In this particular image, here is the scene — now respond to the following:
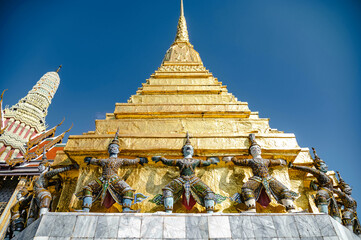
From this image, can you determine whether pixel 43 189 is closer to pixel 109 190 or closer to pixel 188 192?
pixel 109 190

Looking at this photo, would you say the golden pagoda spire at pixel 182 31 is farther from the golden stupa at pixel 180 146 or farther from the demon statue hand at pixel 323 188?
the demon statue hand at pixel 323 188

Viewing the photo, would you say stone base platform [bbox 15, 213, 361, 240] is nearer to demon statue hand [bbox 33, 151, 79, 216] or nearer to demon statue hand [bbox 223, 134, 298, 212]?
demon statue hand [bbox 223, 134, 298, 212]

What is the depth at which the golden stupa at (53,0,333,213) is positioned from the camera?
6.69 meters

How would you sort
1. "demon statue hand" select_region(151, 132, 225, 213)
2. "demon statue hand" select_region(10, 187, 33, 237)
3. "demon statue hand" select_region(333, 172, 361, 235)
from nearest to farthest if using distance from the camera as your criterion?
"demon statue hand" select_region(151, 132, 225, 213)
"demon statue hand" select_region(10, 187, 33, 237)
"demon statue hand" select_region(333, 172, 361, 235)

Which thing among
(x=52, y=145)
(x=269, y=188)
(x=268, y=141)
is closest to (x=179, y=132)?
(x=268, y=141)

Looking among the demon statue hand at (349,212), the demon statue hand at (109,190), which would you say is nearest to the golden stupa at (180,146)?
the demon statue hand at (109,190)

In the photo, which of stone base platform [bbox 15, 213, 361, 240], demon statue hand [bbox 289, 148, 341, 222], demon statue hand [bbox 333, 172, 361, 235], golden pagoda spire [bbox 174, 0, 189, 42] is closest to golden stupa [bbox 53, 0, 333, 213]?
demon statue hand [bbox 289, 148, 341, 222]

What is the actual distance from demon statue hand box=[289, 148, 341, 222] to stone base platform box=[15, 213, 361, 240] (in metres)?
1.06

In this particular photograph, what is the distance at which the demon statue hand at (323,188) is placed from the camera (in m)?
5.86

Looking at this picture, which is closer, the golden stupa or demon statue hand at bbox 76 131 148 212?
demon statue hand at bbox 76 131 148 212

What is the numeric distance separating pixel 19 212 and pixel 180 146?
14.4ft

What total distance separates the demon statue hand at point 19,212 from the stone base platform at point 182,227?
1.79 m

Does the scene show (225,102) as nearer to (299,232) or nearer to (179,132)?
(179,132)

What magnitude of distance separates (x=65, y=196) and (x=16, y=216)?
3.81 ft
